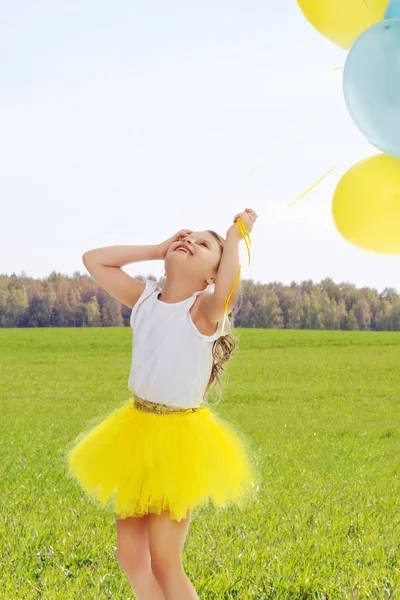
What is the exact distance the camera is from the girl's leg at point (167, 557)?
8.75 ft

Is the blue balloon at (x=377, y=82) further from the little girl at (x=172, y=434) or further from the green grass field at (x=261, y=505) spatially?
the green grass field at (x=261, y=505)

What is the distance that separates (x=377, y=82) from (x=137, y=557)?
71.7 inches

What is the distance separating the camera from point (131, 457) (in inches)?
106

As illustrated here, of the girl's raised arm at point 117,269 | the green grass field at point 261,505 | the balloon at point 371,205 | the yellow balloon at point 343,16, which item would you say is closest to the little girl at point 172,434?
the girl's raised arm at point 117,269

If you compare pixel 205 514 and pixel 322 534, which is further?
pixel 205 514

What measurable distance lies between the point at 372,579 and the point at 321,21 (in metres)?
2.63

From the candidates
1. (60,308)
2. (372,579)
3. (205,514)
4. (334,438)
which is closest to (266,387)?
(334,438)

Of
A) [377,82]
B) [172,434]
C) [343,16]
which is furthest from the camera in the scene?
[343,16]

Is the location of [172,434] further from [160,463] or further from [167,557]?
[167,557]

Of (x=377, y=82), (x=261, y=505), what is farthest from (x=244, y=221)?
(x=261, y=505)

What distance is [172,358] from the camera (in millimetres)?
2715

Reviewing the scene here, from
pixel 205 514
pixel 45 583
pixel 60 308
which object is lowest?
pixel 60 308

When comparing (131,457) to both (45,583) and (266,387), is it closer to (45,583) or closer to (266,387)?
(45,583)

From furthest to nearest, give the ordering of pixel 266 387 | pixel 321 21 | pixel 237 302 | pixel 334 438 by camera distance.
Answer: pixel 266 387
pixel 334 438
pixel 321 21
pixel 237 302
